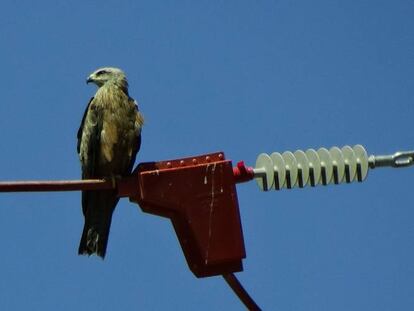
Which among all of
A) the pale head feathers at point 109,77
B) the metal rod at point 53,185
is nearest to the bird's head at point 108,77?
the pale head feathers at point 109,77

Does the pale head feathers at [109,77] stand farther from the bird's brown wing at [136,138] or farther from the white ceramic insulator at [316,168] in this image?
the white ceramic insulator at [316,168]

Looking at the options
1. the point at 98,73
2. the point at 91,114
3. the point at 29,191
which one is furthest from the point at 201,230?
the point at 98,73

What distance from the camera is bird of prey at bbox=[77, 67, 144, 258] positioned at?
8789mm

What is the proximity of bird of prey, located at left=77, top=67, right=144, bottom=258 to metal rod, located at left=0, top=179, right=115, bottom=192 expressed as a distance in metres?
2.56

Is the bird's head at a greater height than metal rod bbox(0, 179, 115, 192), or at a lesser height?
greater

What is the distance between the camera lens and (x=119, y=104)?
31.0 feet

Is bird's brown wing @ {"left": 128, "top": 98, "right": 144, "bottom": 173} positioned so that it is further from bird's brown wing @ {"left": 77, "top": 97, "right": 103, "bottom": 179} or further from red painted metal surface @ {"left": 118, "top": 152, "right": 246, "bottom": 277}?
red painted metal surface @ {"left": 118, "top": 152, "right": 246, "bottom": 277}

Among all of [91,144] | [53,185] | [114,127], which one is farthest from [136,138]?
[53,185]

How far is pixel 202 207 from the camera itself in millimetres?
5793

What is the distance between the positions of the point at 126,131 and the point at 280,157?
3.54 metres

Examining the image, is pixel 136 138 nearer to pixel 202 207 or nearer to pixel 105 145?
pixel 105 145

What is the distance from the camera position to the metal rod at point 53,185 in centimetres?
557

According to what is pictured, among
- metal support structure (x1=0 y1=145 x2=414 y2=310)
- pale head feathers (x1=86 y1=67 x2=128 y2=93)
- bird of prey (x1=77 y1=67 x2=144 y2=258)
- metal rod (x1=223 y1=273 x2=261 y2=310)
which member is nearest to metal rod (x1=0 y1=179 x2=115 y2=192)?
metal support structure (x1=0 y1=145 x2=414 y2=310)

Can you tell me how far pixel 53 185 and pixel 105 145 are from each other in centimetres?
334
